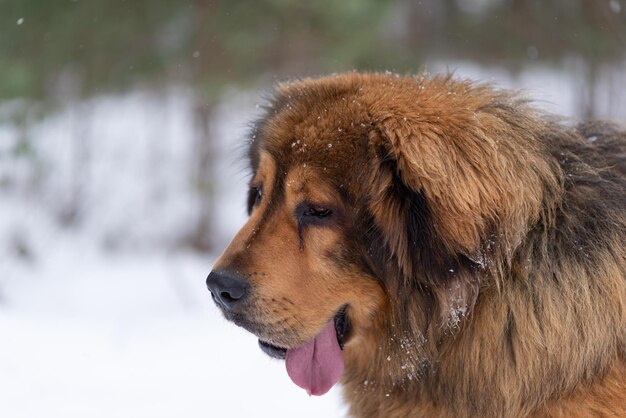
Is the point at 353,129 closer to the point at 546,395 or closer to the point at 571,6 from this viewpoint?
the point at 546,395

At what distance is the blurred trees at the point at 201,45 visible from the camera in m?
8.62

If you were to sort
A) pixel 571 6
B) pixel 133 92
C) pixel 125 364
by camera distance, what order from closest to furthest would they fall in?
pixel 125 364
pixel 133 92
pixel 571 6

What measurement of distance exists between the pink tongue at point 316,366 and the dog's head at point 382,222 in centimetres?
12

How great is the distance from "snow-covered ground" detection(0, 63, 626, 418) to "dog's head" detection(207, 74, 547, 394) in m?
0.75

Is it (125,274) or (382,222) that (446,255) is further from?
(125,274)

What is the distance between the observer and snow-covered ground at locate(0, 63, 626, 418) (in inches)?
185

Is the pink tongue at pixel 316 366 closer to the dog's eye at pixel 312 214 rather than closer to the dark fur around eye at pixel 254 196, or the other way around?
the dog's eye at pixel 312 214

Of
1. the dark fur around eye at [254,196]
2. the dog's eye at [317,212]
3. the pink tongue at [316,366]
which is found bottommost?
the pink tongue at [316,366]

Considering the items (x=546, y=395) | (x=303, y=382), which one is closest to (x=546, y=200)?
(x=546, y=395)

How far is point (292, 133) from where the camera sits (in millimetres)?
2971

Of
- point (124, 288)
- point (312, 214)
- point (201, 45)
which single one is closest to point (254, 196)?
point (312, 214)

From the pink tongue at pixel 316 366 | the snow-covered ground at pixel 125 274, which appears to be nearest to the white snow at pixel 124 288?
the snow-covered ground at pixel 125 274

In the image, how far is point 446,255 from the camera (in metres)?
2.70

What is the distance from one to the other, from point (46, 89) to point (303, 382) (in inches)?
271
